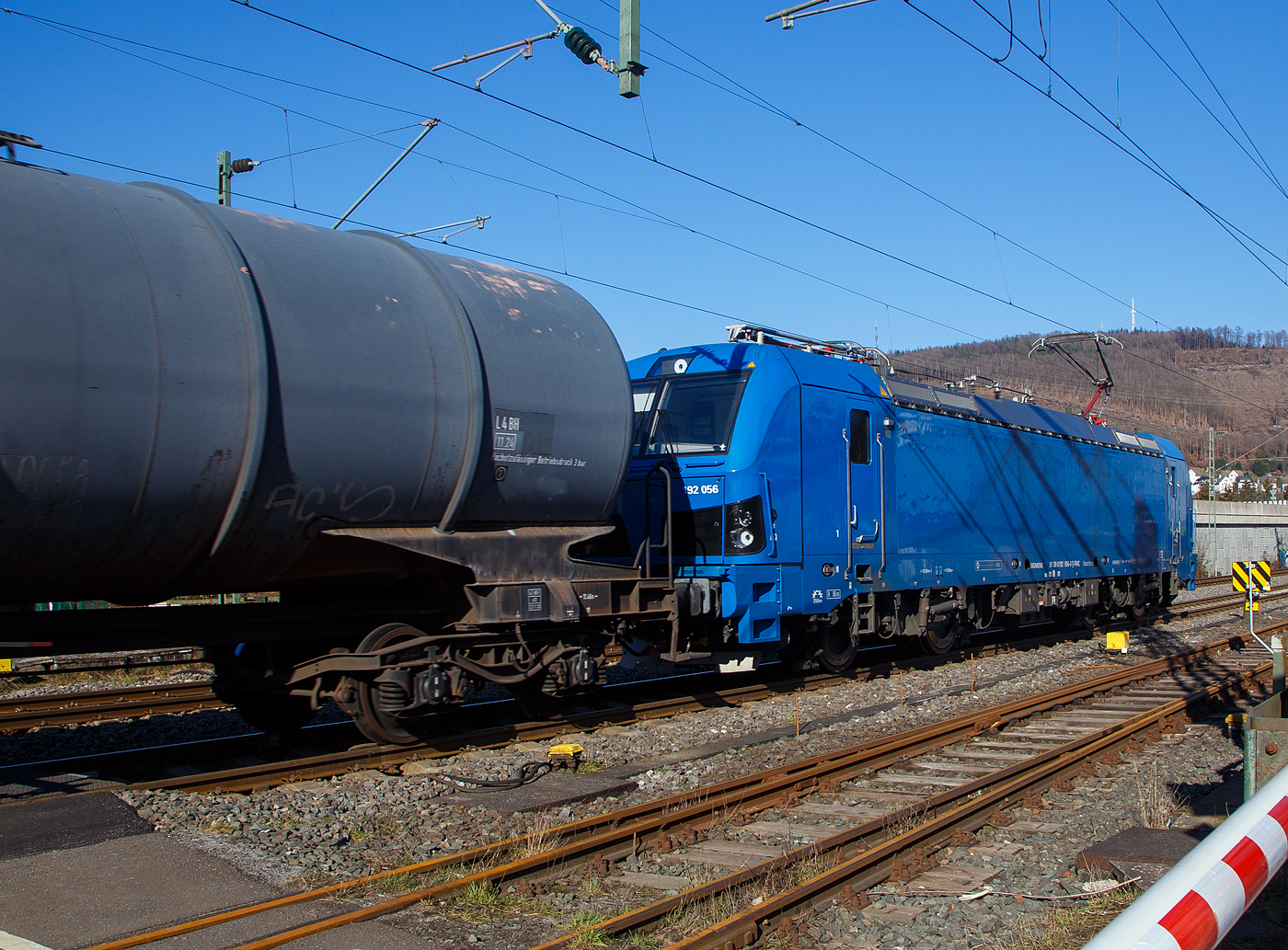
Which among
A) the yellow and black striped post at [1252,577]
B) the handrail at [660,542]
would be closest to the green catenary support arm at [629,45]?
the handrail at [660,542]

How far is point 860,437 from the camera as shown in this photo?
12625 millimetres

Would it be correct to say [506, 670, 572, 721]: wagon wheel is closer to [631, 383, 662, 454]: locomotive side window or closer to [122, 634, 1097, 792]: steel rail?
[122, 634, 1097, 792]: steel rail

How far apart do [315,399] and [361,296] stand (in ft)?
3.06

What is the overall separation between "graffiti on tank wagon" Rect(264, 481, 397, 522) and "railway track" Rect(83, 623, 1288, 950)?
8.20 feet

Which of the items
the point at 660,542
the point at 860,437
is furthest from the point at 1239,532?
→ the point at 660,542

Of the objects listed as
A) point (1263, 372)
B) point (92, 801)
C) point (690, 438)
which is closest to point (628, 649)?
point (690, 438)

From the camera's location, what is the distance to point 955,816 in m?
6.64

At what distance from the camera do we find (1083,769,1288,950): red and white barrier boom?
1888mm

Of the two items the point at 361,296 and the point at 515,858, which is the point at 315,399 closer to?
the point at 361,296

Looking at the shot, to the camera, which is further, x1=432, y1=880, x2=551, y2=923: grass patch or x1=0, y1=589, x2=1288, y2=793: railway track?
x1=0, y1=589, x2=1288, y2=793: railway track

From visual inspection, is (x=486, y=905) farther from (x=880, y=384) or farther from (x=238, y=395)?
(x=880, y=384)

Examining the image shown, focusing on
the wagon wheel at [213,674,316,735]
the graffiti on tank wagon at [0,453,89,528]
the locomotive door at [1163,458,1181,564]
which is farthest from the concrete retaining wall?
the graffiti on tank wagon at [0,453,89,528]

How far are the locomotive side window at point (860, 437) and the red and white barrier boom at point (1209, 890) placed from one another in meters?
9.83

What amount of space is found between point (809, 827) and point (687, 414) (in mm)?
5625
